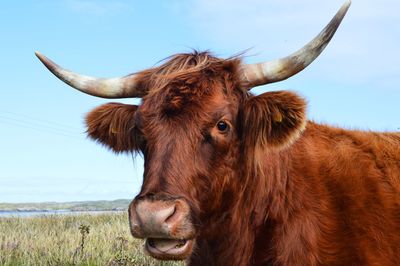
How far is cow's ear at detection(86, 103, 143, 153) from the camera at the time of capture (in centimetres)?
637

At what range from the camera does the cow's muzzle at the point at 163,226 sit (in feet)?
15.5

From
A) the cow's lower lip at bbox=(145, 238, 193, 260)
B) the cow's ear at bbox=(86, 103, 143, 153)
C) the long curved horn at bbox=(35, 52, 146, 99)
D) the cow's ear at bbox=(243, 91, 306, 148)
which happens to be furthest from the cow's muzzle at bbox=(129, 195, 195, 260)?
the long curved horn at bbox=(35, 52, 146, 99)

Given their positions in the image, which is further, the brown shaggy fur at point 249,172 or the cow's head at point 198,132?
the brown shaggy fur at point 249,172

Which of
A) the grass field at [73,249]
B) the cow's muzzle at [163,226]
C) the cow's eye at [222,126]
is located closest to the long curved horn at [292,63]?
the cow's eye at [222,126]

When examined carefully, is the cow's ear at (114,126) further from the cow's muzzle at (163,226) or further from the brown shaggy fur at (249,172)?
the cow's muzzle at (163,226)

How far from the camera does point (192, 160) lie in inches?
207

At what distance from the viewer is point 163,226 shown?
4.71m

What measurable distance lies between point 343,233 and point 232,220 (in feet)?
3.72

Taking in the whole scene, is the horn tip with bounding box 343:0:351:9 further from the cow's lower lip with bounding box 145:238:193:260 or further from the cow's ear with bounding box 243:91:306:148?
the cow's lower lip with bounding box 145:238:193:260

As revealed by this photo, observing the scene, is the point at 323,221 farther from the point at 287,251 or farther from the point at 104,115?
the point at 104,115

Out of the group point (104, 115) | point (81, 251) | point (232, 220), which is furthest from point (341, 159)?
point (81, 251)

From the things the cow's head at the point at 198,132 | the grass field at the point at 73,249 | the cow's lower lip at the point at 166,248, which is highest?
the cow's head at the point at 198,132

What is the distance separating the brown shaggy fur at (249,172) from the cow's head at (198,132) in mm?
10

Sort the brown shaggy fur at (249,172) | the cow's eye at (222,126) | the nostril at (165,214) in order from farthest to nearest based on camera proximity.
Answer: the cow's eye at (222,126), the brown shaggy fur at (249,172), the nostril at (165,214)
